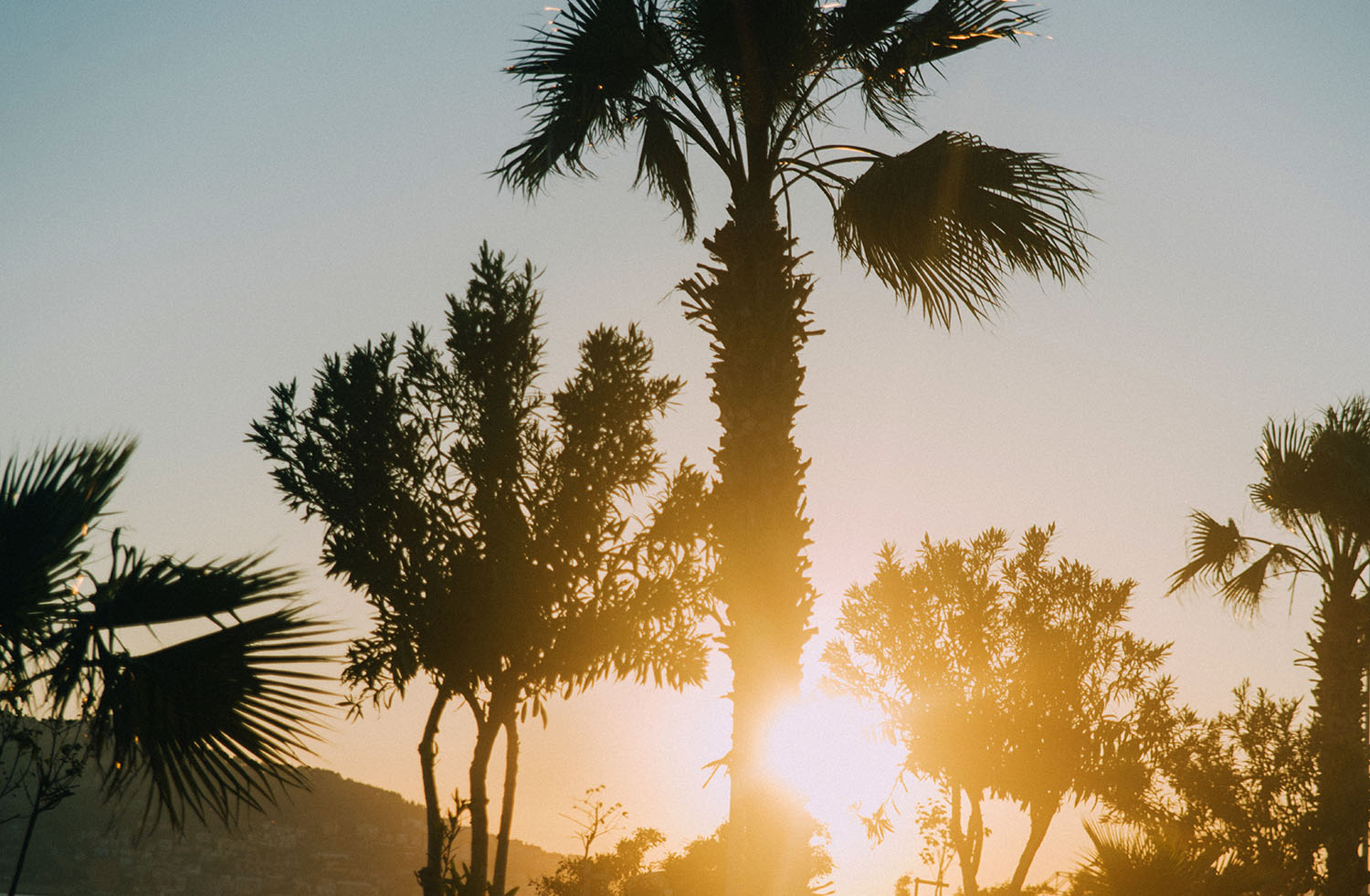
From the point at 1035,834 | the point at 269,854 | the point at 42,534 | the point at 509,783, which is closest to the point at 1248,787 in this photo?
the point at 1035,834

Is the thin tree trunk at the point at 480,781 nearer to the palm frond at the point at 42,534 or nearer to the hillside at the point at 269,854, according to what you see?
the palm frond at the point at 42,534

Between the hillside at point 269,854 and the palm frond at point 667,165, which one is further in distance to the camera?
the hillside at point 269,854

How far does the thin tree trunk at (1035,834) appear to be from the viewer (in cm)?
2442

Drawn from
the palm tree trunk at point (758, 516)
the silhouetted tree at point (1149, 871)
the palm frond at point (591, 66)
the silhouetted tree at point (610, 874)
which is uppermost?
the palm frond at point (591, 66)

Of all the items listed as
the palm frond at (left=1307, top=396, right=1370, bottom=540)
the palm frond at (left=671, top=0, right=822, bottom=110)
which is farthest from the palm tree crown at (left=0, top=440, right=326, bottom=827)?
the palm frond at (left=1307, top=396, right=1370, bottom=540)

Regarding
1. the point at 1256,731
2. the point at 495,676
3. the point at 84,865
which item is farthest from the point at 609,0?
the point at 84,865

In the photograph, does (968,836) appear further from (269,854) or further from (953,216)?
(269,854)

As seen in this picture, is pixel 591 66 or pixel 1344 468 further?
pixel 1344 468

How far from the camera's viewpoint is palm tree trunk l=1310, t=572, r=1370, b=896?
18062 millimetres

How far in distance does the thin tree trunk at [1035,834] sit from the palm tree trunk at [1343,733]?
625cm

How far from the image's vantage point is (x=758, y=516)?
711 centimetres

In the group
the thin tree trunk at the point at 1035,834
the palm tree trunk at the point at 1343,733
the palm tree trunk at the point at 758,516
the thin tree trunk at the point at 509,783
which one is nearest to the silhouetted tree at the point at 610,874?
the thin tree trunk at the point at 509,783

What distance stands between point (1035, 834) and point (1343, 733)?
A: 830 cm

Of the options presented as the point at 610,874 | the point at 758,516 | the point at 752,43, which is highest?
the point at 752,43
